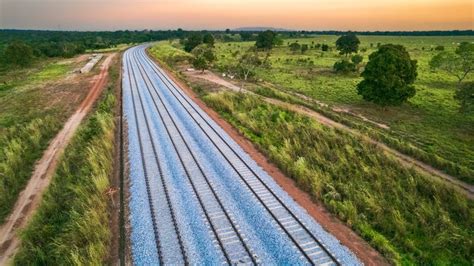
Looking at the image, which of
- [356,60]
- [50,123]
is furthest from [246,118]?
[356,60]

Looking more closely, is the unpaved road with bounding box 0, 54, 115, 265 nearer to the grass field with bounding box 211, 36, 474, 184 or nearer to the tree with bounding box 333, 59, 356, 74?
the grass field with bounding box 211, 36, 474, 184

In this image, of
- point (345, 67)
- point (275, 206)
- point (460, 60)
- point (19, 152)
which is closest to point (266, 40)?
point (345, 67)

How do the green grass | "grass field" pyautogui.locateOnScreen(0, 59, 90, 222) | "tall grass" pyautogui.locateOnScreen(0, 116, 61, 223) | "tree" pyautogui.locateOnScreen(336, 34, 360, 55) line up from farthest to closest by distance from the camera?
"tree" pyautogui.locateOnScreen(336, 34, 360, 55) → "grass field" pyautogui.locateOnScreen(0, 59, 90, 222) → the green grass → "tall grass" pyautogui.locateOnScreen(0, 116, 61, 223)

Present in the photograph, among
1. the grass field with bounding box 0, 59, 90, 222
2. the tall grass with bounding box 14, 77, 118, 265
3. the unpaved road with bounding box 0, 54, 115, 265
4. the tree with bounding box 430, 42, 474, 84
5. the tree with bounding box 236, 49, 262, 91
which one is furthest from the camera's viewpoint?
the tree with bounding box 236, 49, 262, 91

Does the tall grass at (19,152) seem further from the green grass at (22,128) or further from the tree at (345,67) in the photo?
the tree at (345,67)

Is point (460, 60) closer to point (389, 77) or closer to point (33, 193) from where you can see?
point (389, 77)

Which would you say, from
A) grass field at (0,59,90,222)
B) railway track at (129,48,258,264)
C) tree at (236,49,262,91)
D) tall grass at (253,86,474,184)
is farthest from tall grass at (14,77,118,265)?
tree at (236,49,262,91)

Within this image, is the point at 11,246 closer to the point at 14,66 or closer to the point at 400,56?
Answer: the point at 400,56
